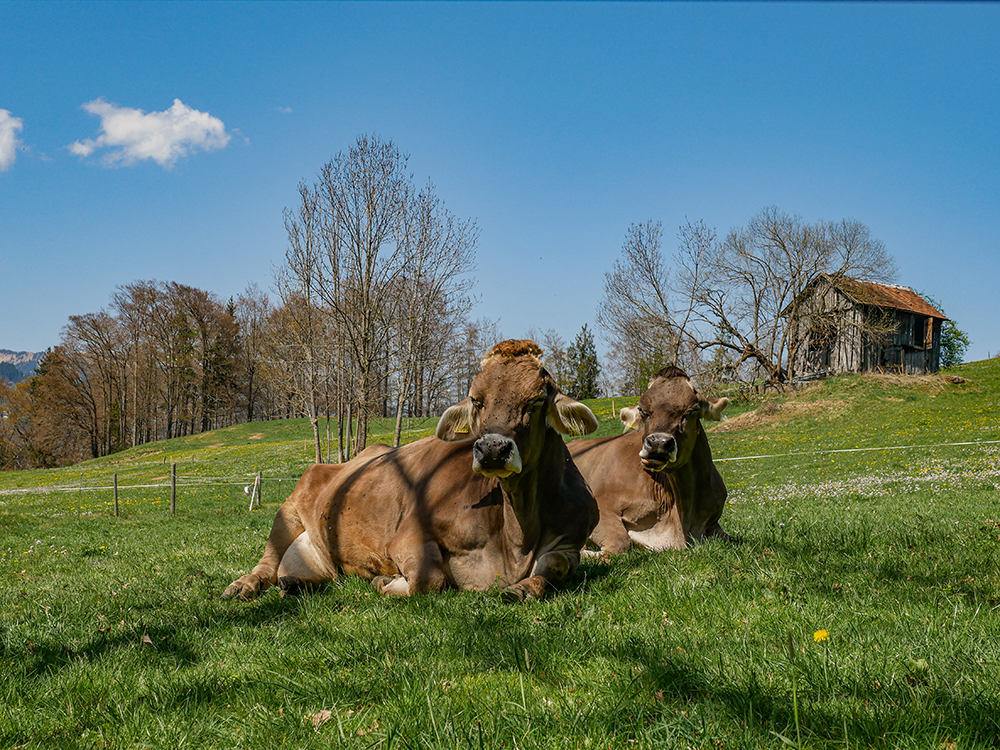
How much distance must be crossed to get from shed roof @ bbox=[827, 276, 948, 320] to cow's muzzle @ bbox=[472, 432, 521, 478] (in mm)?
46041

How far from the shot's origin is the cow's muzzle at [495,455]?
181 inches

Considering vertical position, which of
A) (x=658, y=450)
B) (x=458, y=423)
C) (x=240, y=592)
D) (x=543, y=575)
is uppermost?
(x=458, y=423)

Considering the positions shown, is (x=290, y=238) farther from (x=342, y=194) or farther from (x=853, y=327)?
(x=853, y=327)

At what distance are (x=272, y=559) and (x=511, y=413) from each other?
10.7 feet

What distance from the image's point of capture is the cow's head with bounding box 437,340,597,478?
185 inches

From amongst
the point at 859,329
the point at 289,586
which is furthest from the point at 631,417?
the point at 859,329

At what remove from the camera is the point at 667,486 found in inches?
295

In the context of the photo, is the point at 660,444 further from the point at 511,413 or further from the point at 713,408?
the point at 511,413

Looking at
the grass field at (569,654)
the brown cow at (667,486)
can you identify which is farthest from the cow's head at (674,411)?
the grass field at (569,654)

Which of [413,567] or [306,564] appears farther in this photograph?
[306,564]

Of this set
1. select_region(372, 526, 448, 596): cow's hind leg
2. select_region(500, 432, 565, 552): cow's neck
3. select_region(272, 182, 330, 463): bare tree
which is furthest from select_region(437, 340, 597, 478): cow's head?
select_region(272, 182, 330, 463): bare tree

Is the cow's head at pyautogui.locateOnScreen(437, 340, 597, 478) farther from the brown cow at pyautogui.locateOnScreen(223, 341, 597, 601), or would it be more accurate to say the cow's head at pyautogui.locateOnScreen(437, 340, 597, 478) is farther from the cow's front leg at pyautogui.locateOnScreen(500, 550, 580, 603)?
the cow's front leg at pyautogui.locateOnScreen(500, 550, 580, 603)

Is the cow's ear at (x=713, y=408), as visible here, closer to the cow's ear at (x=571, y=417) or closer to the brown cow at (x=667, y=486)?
the brown cow at (x=667, y=486)

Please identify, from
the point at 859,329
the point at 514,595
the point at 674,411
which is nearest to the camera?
the point at 514,595
